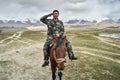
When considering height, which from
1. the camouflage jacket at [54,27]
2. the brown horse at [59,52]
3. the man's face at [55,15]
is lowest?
the brown horse at [59,52]

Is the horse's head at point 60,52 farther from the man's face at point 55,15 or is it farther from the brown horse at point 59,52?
the man's face at point 55,15

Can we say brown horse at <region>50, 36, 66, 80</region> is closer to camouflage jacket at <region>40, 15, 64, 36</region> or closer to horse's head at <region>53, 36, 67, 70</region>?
horse's head at <region>53, 36, 67, 70</region>

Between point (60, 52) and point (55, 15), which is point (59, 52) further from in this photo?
point (55, 15)

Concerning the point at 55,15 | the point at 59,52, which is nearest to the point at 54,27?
the point at 55,15

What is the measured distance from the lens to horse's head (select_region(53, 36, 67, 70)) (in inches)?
682

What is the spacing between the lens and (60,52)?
57.2ft

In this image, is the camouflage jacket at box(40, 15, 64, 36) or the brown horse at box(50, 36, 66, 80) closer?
the brown horse at box(50, 36, 66, 80)

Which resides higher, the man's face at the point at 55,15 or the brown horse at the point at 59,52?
the man's face at the point at 55,15

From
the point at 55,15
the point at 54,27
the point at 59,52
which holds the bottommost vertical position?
the point at 59,52

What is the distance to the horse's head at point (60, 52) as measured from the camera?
56.9 ft

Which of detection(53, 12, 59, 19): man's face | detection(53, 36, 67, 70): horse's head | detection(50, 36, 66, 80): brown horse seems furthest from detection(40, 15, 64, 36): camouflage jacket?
detection(53, 36, 67, 70): horse's head

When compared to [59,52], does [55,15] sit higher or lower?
higher

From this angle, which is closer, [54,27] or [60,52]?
[60,52]

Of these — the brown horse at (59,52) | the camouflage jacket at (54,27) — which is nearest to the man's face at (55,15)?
the camouflage jacket at (54,27)
